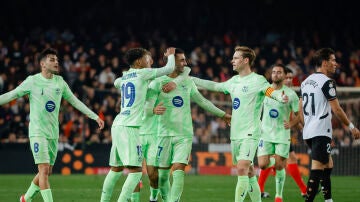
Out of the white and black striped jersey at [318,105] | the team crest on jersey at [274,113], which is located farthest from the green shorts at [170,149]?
the team crest on jersey at [274,113]

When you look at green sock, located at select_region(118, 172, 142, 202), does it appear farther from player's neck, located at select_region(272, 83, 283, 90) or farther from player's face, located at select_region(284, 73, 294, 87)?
player's face, located at select_region(284, 73, 294, 87)

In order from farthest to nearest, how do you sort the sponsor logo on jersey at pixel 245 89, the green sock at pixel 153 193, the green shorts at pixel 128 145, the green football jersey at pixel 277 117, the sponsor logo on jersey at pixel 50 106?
the green football jersey at pixel 277 117, the green sock at pixel 153 193, the sponsor logo on jersey at pixel 50 106, the sponsor logo on jersey at pixel 245 89, the green shorts at pixel 128 145

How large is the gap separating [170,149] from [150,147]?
381 millimetres

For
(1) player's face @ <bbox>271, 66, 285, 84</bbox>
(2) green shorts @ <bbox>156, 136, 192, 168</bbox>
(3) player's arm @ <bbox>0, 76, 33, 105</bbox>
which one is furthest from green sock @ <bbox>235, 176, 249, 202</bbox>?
(1) player's face @ <bbox>271, 66, 285, 84</bbox>

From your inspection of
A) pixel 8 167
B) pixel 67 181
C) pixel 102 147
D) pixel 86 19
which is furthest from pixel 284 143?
pixel 86 19

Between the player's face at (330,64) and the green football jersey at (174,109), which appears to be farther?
the green football jersey at (174,109)

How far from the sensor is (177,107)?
1193 centimetres

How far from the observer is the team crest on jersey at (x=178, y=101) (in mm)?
11924

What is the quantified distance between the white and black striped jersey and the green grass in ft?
11.1

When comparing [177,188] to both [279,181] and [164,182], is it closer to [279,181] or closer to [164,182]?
[164,182]

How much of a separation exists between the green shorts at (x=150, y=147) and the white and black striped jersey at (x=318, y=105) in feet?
7.82

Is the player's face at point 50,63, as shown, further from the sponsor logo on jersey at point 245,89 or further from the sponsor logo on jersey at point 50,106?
the sponsor logo on jersey at point 245,89

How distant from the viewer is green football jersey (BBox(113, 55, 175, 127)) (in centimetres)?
1087

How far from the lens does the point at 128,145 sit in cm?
1077
